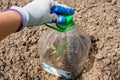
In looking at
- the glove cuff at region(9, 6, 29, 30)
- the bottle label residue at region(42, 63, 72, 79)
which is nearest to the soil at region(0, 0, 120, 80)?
the bottle label residue at region(42, 63, 72, 79)

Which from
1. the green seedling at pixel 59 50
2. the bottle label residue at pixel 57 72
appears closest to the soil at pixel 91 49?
the bottle label residue at pixel 57 72

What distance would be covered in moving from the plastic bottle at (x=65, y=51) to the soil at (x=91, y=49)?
64 millimetres

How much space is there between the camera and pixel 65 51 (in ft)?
5.62

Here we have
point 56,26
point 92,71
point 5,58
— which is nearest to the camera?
point 56,26

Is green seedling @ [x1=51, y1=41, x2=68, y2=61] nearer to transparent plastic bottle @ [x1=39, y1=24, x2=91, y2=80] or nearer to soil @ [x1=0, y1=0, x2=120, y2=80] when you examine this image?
transparent plastic bottle @ [x1=39, y1=24, x2=91, y2=80]

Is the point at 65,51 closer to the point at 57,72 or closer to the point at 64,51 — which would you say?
the point at 64,51

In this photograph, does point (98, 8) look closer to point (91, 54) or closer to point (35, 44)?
point (91, 54)

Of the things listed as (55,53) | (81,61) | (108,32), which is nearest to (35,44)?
(55,53)

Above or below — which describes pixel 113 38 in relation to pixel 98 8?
below

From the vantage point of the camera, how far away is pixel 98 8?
6.42 ft

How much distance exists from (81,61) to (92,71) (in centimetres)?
8

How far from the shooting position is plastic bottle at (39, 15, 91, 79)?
1.69 metres

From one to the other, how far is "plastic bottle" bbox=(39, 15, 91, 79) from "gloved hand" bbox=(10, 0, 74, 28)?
17 cm

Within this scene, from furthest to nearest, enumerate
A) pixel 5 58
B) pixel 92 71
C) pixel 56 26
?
pixel 5 58
pixel 92 71
pixel 56 26
